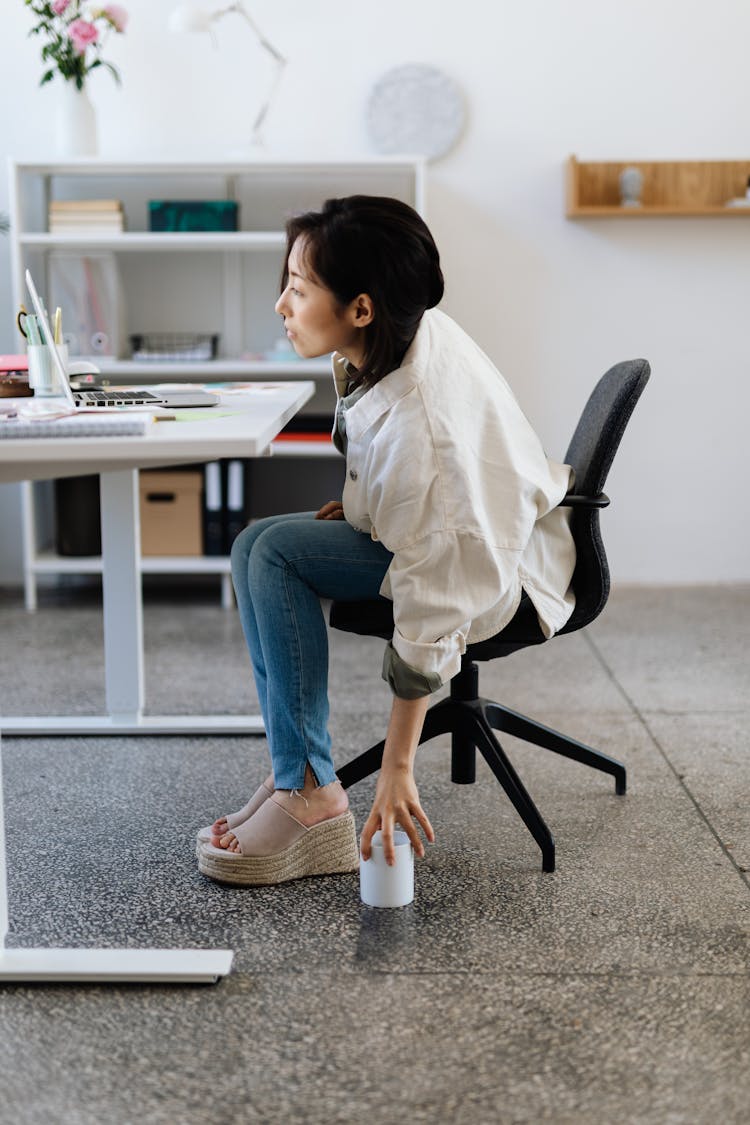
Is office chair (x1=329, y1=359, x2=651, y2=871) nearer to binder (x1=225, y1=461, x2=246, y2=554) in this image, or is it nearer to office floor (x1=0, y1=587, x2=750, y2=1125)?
office floor (x1=0, y1=587, x2=750, y2=1125)

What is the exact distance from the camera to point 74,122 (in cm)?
370

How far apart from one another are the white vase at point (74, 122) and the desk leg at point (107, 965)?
8.84 feet

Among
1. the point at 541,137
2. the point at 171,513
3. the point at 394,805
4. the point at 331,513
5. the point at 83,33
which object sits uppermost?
the point at 83,33

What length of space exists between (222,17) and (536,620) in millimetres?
2831

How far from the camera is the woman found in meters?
1.59

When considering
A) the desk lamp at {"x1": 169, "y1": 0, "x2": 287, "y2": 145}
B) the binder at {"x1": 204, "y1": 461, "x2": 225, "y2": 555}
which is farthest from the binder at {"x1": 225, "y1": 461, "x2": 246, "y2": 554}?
the desk lamp at {"x1": 169, "y1": 0, "x2": 287, "y2": 145}

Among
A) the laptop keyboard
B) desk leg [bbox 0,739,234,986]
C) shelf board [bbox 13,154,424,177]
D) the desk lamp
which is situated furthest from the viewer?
shelf board [bbox 13,154,424,177]

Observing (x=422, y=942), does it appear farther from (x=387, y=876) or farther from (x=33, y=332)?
(x=33, y=332)

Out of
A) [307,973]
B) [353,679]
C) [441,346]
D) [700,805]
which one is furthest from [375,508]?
[353,679]

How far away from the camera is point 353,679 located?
3.06 m

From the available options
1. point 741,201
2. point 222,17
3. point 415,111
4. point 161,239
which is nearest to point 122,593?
point 161,239

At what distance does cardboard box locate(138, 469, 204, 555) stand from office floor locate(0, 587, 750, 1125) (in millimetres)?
1107

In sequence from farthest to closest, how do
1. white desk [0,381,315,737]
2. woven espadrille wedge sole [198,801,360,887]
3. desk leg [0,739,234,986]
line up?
white desk [0,381,315,737]
woven espadrille wedge sole [198,801,360,887]
desk leg [0,739,234,986]

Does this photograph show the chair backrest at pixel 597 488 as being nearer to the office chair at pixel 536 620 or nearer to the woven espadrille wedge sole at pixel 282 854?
the office chair at pixel 536 620
